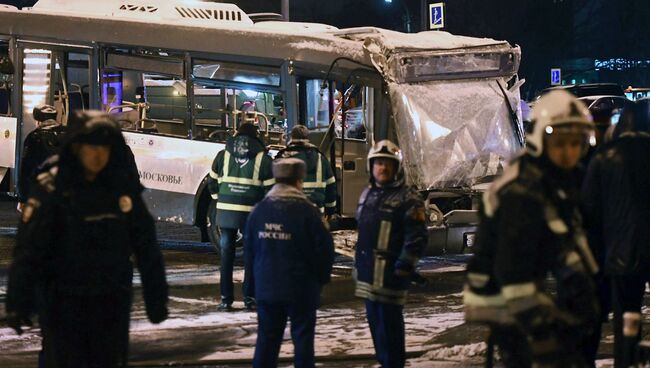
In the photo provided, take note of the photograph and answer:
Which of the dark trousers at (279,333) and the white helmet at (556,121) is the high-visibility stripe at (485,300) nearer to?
the white helmet at (556,121)

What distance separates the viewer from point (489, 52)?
48.3ft

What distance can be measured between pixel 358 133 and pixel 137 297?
11.4 ft

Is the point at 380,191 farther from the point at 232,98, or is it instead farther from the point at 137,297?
the point at 232,98

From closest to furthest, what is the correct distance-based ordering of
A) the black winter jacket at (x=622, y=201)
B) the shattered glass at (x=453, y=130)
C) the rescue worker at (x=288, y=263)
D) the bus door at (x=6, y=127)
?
the rescue worker at (x=288, y=263), the black winter jacket at (x=622, y=201), the shattered glass at (x=453, y=130), the bus door at (x=6, y=127)

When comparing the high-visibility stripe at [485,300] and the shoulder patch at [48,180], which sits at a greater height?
the shoulder patch at [48,180]

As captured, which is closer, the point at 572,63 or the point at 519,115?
the point at 519,115

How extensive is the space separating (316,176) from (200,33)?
3781 mm

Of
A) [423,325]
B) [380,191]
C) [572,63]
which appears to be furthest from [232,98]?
[572,63]

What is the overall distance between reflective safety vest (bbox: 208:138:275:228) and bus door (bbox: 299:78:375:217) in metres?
2.59

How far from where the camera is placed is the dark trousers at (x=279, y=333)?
7539 millimetres

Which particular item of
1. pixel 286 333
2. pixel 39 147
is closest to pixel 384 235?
pixel 286 333

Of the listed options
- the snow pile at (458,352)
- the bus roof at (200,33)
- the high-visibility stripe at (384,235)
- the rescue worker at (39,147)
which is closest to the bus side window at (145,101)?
the bus roof at (200,33)

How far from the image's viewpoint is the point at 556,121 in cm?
537

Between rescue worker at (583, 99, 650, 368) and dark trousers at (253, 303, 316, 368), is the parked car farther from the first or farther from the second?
dark trousers at (253, 303, 316, 368)
